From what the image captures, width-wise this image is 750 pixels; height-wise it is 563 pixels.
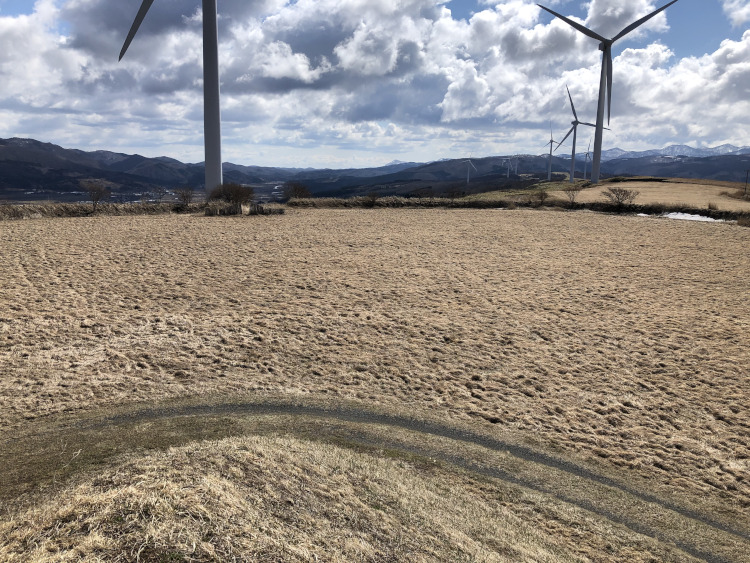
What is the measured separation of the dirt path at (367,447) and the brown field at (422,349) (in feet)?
1.15

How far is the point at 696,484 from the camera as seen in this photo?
7461 millimetres

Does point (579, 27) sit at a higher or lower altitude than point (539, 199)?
higher

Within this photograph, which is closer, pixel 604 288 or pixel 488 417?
pixel 488 417

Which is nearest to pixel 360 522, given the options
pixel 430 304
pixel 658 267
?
pixel 430 304

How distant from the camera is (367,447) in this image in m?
8.00

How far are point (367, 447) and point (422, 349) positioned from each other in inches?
186

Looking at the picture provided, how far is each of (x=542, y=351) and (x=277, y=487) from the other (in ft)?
28.9

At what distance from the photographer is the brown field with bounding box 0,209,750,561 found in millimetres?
7438

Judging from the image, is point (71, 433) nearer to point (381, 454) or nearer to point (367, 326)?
point (381, 454)

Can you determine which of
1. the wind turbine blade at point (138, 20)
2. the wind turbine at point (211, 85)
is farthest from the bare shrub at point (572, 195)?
the wind turbine blade at point (138, 20)

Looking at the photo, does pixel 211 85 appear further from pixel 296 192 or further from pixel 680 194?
pixel 680 194

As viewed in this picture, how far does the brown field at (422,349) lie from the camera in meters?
7.44

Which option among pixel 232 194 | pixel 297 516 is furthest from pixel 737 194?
pixel 297 516

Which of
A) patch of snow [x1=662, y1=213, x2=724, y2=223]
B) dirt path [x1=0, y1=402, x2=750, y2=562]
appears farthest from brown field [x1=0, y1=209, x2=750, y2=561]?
patch of snow [x1=662, y1=213, x2=724, y2=223]
